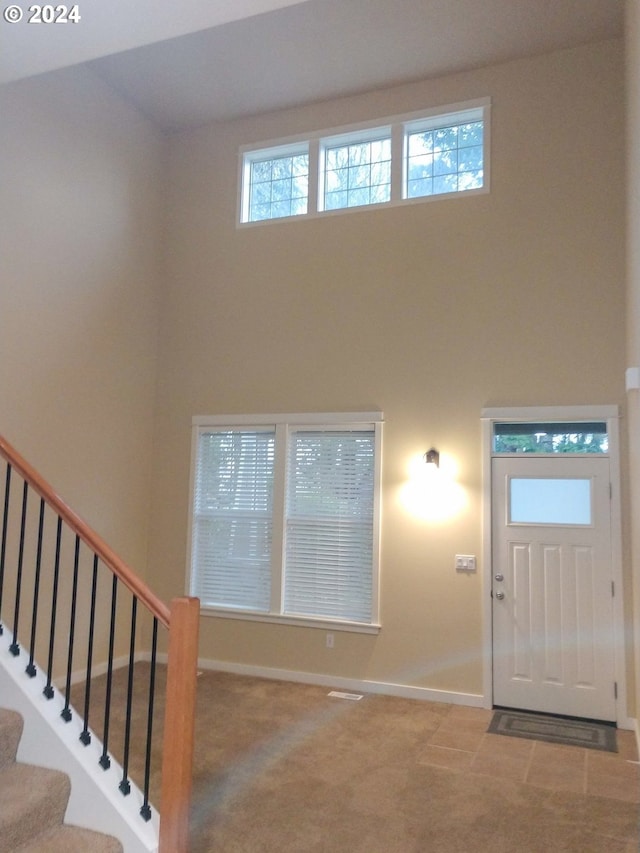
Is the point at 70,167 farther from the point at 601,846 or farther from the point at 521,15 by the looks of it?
the point at 601,846

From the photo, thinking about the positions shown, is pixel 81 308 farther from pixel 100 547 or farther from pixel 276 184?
pixel 100 547

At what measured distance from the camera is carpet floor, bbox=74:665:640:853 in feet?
9.61

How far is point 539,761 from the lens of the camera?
386 cm

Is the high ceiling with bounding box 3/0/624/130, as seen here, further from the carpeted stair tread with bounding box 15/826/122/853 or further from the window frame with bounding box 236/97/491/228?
the carpeted stair tread with bounding box 15/826/122/853

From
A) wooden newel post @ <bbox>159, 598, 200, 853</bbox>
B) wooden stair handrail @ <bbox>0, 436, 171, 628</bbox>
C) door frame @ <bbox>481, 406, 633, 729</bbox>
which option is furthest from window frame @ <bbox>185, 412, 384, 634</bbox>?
wooden newel post @ <bbox>159, 598, 200, 853</bbox>

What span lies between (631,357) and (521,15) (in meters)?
2.68

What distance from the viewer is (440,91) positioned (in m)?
5.45

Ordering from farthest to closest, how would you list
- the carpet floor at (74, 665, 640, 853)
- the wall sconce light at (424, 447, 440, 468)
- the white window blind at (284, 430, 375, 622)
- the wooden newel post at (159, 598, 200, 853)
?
the white window blind at (284, 430, 375, 622) → the wall sconce light at (424, 447, 440, 468) → the carpet floor at (74, 665, 640, 853) → the wooden newel post at (159, 598, 200, 853)

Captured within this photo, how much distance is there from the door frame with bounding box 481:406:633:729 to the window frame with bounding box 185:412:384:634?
0.85 m

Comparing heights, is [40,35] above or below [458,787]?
above

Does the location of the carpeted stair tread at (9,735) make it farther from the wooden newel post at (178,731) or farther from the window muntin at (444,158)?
the window muntin at (444,158)

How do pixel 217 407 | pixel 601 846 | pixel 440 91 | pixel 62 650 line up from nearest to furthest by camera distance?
pixel 601 846 → pixel 62 650 → pixel 440 91 → pixel 217 407

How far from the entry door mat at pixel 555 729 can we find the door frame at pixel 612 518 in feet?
0.61

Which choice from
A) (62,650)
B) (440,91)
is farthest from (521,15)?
(62,650)
